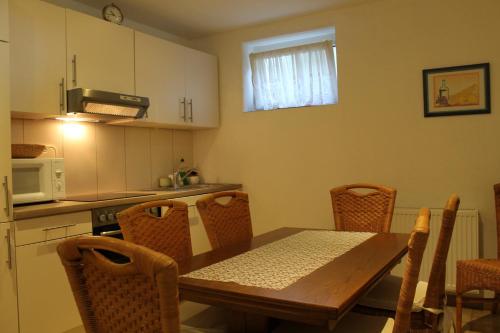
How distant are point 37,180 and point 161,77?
4.49 ft

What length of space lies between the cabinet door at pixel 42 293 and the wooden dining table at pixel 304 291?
113 cm

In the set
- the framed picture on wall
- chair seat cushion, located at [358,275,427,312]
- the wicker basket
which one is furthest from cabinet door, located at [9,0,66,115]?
the framed picture on wall

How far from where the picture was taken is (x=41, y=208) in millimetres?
2359

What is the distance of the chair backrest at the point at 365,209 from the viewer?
2.52 m

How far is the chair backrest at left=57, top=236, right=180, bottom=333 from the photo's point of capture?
91 centimetres

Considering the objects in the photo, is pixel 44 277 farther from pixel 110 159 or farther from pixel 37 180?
pixel 110 159

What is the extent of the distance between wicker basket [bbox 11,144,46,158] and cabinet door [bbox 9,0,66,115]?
0.72ft

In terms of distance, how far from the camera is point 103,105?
2.86m

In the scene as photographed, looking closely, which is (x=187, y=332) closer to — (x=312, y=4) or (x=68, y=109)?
(x=68, y=109)

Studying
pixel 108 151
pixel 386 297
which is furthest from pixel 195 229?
pixel 386 297

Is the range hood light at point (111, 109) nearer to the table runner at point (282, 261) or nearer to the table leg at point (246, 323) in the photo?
the table runner at point (282, 261)

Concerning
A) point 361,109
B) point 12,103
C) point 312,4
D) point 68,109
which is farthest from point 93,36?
point 361,109

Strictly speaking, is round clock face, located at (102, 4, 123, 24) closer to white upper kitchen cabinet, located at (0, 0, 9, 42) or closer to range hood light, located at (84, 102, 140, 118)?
range hood light, located at (84, 102, 140, 118)

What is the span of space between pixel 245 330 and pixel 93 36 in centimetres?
232
